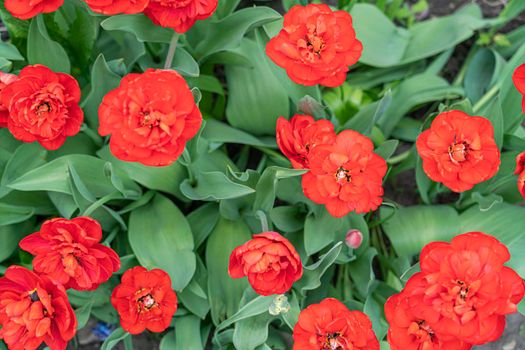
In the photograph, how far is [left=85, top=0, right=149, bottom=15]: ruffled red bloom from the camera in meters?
1.47

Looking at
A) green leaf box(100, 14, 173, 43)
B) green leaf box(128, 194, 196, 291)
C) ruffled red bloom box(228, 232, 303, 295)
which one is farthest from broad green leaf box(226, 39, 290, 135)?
ruffled red bloom box(228, 232, 303, 295)

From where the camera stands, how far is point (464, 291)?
133 cm

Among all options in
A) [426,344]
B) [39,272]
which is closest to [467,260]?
[426,344]

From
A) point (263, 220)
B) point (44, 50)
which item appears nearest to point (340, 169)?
point (263, 220)

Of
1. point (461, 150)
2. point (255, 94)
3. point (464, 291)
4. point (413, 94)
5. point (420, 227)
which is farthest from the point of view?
point (413, 94)

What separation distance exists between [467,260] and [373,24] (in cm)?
125

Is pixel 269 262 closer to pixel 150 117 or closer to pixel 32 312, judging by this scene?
pixel 150 117

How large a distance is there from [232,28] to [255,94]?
26 cm

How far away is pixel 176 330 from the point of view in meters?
1.96

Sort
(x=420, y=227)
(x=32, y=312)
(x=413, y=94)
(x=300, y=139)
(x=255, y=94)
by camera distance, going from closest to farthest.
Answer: (x=32, y=312)
(x=300, y=139)
(x=420, y=227)
(x=255, y=94)
(x=413, y=94)

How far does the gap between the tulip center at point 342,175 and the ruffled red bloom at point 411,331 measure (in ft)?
0.96

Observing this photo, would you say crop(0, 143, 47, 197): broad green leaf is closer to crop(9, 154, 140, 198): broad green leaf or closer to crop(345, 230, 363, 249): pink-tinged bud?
crop(9, 154, 140, 198): broad green leaf

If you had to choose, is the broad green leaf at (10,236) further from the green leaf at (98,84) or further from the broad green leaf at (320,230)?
the broad green leaf at (320,230)

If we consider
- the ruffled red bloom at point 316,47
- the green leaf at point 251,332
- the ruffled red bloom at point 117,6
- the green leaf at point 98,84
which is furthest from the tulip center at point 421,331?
the green leaf at point 98,84
